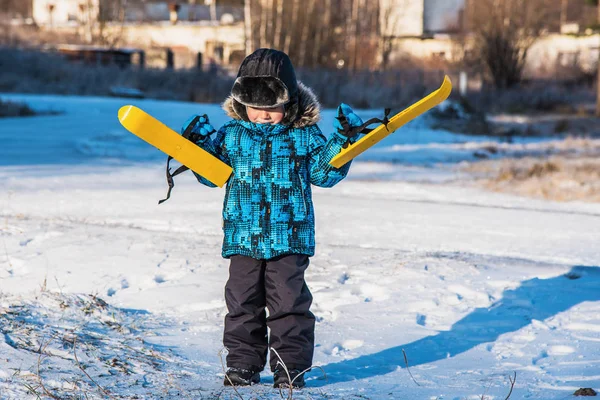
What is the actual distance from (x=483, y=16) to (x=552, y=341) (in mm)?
33753

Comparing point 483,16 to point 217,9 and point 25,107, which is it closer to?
point 25,107

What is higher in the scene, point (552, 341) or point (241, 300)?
point (241, 300)

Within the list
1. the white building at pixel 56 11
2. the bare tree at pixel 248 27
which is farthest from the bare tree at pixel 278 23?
the white building at pixel 56 11

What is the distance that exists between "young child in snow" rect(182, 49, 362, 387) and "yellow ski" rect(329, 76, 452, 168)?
0.04 meters

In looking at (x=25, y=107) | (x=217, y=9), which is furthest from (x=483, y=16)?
(x=217, y=9)

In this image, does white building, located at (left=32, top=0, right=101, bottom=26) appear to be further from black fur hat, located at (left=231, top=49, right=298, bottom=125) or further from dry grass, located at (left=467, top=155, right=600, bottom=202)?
black fur hat, located at (left=231, top=49, right=298, bottom=125)

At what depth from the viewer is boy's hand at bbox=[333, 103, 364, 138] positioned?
11.4ft

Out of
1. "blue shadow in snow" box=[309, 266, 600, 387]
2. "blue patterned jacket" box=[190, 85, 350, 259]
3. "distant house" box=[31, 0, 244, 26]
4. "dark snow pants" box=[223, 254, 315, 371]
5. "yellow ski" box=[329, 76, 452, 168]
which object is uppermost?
"distant house" box=[31, 0, 244, 26]

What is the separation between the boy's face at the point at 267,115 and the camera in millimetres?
3553

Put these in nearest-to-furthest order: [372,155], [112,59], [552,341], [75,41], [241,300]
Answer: [241,300], [552,341], [372,155], [112,59], [75,41]

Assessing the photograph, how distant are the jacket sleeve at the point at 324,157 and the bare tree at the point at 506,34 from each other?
1110 inches

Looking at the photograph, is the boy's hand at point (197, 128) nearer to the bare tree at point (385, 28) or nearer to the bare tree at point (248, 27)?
the bare tree at point (248, 27)

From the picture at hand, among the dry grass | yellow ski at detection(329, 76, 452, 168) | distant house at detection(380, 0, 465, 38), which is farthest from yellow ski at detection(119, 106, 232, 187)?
distant house at detection(380, 0, 465, 38)

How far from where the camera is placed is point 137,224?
696 cm
